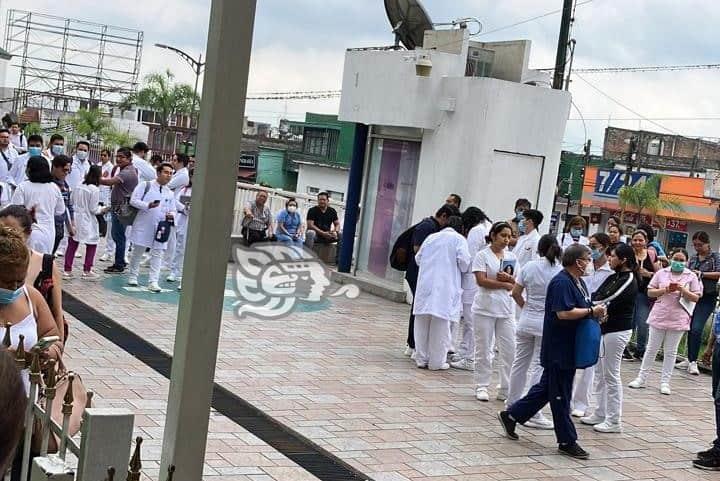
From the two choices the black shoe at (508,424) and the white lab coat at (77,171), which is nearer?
the black shoe at (508,424)

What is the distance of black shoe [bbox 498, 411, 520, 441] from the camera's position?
8.66 m

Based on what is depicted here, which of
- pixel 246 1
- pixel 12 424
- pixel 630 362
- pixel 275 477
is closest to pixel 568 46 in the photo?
pixel 630 362

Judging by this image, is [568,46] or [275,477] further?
[568,46]

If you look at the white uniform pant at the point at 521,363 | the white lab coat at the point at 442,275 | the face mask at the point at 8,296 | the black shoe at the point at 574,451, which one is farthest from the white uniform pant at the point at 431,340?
the face mask at the point at 8,296

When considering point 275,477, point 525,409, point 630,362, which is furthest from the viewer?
point 630,362

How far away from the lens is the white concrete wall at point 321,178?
58959mm

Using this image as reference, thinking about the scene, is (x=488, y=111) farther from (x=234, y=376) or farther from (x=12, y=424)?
(x=12, y=424)

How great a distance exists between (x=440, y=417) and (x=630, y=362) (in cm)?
542

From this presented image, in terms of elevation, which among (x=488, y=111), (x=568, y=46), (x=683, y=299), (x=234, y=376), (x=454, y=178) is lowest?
(x=234, y=376)

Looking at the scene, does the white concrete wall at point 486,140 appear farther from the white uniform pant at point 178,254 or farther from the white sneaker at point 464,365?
the white sneaker at point 464,365

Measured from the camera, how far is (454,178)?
1594 cm

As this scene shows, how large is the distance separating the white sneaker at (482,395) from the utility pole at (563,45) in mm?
12617

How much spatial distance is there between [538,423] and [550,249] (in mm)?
1621

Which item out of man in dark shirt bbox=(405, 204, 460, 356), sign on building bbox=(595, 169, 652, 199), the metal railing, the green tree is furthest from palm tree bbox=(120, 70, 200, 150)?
man in dark shirt bbox=(405, 204, 460, 356)
